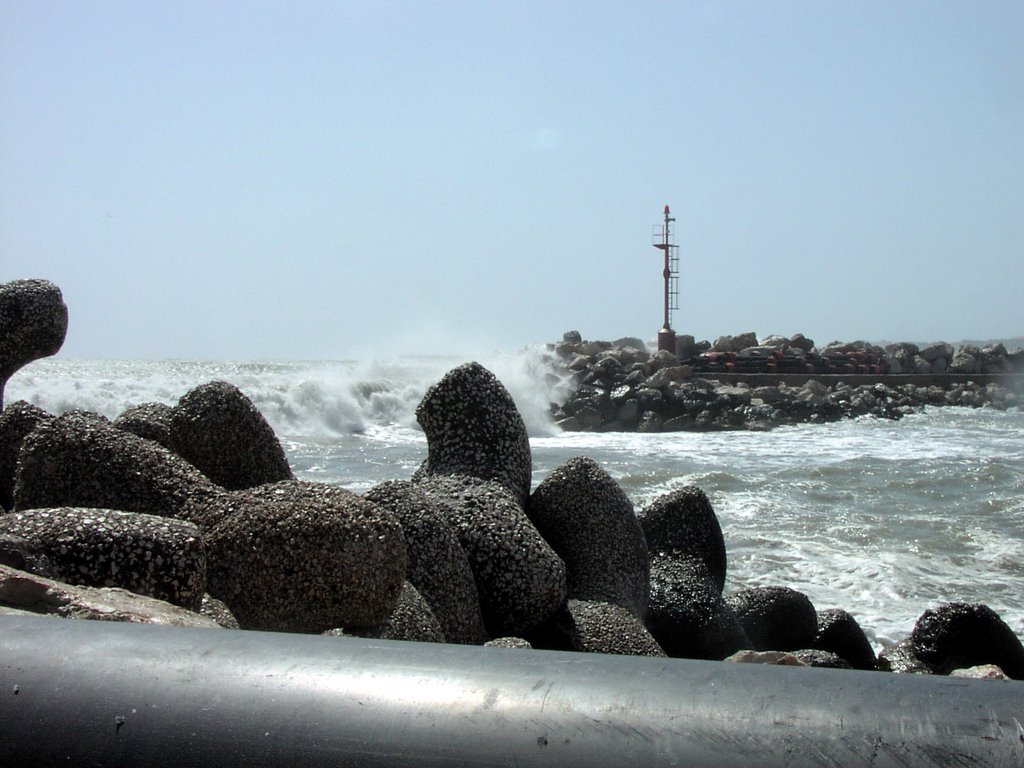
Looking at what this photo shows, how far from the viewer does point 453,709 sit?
96 centimetres

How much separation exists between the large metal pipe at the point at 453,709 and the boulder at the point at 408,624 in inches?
95.7

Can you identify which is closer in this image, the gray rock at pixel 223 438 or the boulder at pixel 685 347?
the gray rock at pixel 223 438

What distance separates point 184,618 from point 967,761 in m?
1.86

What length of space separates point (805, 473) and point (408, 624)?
13.2 m

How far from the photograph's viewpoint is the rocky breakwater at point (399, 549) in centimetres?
300

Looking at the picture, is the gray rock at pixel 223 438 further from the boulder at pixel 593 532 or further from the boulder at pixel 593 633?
the boulder at pixel 593 633

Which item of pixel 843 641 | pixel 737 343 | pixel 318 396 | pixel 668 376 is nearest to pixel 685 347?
pixel 737 343

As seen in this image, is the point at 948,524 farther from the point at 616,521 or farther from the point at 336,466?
the point at 336,466

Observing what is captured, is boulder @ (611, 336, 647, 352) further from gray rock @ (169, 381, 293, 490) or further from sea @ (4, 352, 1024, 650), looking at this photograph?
gray rock @ (169, 381, 293, 490)

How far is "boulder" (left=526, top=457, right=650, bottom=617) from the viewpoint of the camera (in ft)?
17.6

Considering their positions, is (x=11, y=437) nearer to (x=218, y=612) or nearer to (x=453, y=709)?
(x=218, y=612)

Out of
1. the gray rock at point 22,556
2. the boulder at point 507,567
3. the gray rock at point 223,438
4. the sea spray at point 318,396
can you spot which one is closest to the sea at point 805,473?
the sea spray at point 318,396

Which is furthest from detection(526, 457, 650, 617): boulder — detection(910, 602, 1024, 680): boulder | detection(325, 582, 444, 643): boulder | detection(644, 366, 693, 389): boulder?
detection(644, 366, 693, 389): boulder

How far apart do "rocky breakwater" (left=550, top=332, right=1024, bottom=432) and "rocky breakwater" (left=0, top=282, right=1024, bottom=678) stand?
64.0 feet
